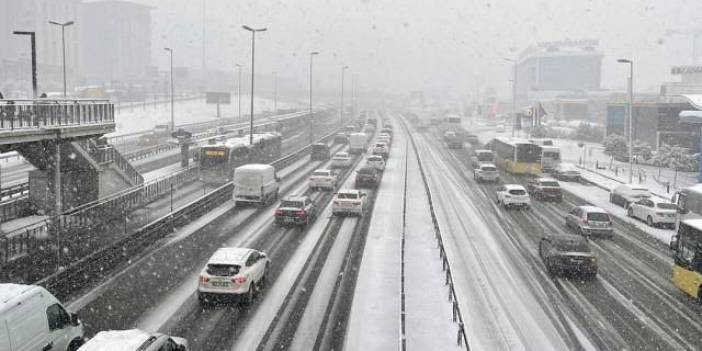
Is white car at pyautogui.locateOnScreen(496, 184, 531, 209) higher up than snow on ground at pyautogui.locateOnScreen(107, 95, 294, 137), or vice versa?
snow on ground at pyautogui.locateOnScreen(107, 95, 294, 137)

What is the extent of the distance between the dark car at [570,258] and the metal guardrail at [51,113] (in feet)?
60.3

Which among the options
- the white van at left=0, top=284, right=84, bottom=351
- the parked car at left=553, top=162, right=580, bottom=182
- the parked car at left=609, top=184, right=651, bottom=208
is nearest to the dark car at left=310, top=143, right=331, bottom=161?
the parked car at left=553, top=162, right=580, bottom=182

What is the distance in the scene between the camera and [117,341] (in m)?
11.2

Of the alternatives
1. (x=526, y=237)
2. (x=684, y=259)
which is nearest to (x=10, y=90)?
(x=526, y=237)

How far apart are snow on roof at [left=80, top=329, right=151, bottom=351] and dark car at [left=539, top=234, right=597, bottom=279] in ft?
49.3

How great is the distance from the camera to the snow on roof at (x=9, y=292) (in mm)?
11977

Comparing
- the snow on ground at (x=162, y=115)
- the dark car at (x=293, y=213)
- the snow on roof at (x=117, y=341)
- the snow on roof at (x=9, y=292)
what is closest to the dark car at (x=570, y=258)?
the dark car at (x=293, y=213)

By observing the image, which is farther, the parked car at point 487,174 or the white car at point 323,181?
the parked car at point 487,174

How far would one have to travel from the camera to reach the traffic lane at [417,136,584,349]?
16.7 meters

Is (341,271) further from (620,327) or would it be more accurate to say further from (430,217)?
(430,217)

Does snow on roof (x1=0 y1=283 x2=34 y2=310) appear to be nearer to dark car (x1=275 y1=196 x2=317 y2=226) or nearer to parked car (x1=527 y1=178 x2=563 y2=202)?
dark car (x1=275 y1=196 x2=317 y2=226)

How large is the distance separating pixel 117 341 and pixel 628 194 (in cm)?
3372

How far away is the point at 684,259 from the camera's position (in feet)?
69.5

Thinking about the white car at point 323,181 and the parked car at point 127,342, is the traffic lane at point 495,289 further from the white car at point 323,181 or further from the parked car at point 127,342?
the white car at point 323,181
